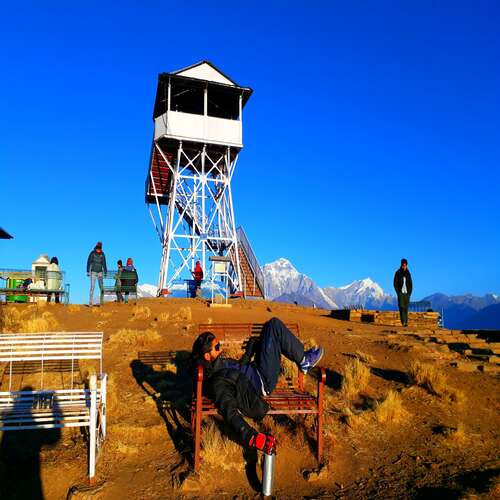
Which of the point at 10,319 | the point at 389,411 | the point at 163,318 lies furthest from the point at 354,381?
the point at 10,319

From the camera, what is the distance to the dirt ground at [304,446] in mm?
4941

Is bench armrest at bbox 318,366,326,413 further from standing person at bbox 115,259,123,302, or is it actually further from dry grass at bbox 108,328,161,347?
standing person at bbox 115,259,123,302

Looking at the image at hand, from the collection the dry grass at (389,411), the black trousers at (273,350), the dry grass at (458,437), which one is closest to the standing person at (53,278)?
the dry grass at (389,411)

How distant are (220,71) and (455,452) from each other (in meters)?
27.2

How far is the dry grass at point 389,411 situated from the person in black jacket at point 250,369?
1.89 meters

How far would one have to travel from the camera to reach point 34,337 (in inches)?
273

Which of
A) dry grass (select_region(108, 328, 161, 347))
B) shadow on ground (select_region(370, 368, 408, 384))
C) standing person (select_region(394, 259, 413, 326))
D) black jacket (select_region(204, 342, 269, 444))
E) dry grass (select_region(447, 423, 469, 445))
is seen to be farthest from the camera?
standing person (select_region(394, 259, 413, 326))

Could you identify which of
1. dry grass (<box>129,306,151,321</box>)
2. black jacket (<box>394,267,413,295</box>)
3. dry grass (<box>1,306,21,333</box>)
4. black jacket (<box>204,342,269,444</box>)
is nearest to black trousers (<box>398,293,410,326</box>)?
black jacket (<box>394,267,413,295</box>)

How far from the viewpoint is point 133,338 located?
10477mm

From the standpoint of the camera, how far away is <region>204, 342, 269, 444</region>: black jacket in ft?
16.1

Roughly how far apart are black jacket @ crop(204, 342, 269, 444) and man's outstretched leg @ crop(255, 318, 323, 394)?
0.19 m

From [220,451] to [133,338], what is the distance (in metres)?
5.55

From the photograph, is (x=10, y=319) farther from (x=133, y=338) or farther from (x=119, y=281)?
(x=119, y=281)

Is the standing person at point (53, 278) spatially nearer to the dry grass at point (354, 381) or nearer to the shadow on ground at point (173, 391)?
the shadow on ground at point (173, 391)
